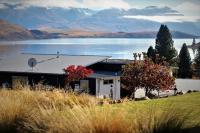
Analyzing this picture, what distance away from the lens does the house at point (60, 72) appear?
3803cm

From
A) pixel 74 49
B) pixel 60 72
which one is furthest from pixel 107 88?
pixel 74 49

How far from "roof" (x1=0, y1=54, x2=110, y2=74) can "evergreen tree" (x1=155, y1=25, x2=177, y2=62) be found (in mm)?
23745

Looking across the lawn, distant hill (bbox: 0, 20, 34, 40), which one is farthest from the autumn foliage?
distant hill (bbox: 0, 20, 34, 40)

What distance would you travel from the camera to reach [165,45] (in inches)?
2746

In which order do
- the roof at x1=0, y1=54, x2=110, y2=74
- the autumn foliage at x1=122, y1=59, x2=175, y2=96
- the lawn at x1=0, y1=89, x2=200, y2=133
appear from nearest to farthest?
the lawn at x1=0, y1=89, x2=200, y2=133 → the autumn foliage at x1=122, y1=59, x2=175, y2=96 → the roof at x1=0, y1=54, x2=110, y2=74

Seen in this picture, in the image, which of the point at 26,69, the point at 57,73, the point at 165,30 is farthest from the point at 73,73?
the point at 165,30

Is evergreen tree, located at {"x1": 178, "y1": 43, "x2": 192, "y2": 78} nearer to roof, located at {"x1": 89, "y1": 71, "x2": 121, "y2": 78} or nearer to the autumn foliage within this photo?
roof, located at {"x1": 89, "y1": 71, "x2": 121, "y2": 78}

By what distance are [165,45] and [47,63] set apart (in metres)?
29.4

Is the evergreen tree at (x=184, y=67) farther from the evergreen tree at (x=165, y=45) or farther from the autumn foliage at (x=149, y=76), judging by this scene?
the autumn foliage at (x=149, y=76)

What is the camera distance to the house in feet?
125

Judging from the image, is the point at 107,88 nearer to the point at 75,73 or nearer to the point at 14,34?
the point at 75,73

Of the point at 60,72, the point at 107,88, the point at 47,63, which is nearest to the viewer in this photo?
the point at 60,72

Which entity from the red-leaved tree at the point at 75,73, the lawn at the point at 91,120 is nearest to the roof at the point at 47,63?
the red-leaved tree at the point at 75,73

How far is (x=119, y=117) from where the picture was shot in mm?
8242
